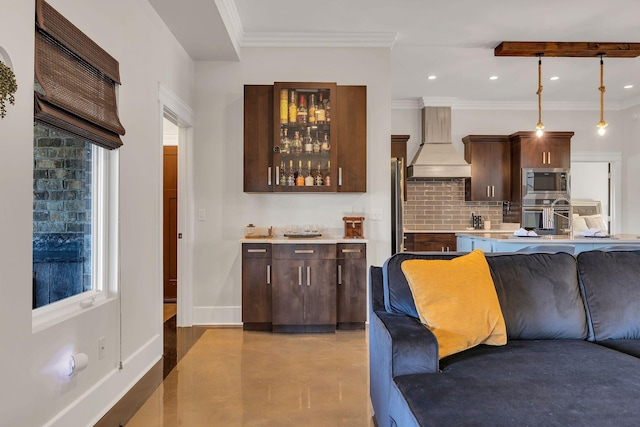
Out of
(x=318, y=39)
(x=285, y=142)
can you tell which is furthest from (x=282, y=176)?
(x=318, y=39)

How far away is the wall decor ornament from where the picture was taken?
1.50 meters

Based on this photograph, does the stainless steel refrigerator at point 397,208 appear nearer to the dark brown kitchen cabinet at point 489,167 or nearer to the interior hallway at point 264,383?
the dark brown kitchen cabinet at point 489,167

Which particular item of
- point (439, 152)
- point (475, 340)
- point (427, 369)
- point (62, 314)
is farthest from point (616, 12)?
point (62, 314)

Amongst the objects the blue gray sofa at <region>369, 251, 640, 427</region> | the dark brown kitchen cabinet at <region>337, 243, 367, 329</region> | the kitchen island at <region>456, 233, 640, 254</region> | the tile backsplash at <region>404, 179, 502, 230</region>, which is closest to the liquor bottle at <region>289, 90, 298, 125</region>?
the dark brown kitchen cabinet at <region>337, 243, 367, 329</region>

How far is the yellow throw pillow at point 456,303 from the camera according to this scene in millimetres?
1812

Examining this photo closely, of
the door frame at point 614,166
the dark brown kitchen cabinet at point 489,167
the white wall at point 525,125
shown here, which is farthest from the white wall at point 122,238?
the door frame at point 614,166

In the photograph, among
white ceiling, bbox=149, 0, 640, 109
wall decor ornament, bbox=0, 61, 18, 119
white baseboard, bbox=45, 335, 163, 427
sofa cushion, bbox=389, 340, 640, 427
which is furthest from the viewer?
white ceiling, bbox=149, 0, 640, 109

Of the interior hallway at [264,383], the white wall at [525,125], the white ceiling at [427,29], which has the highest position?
the white ceiling at [427,29]

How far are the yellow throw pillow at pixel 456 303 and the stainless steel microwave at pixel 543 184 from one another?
5.03 metres

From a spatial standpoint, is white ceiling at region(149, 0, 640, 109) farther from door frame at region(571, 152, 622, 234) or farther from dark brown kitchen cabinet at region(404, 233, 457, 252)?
dark brown kitchen cabinet at region(404, 233, 457, 252)

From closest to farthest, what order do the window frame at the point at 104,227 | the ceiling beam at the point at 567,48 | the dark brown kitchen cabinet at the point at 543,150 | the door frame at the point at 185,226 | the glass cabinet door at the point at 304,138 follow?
the window frame at the point at 104,227 → the glass cabinet door at the point at 304,138 → the door frame at the point at 185,226 → the ceiling beam at the point at 567,48 → the dark brown kitchen cabinet at the point at 543,150

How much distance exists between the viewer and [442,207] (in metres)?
6.83

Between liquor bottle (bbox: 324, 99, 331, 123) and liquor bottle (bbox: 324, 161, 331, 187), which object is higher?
liquor bottle (bbox: 324, 99, 331, 123)

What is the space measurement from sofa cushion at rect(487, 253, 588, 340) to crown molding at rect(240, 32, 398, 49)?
2893 millimetres
